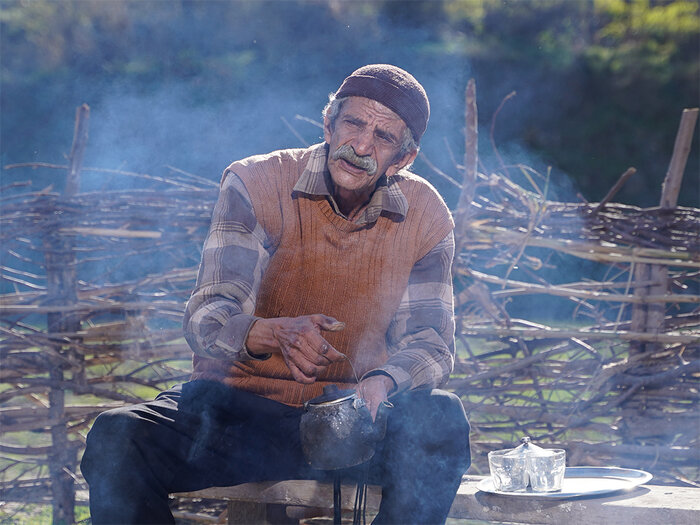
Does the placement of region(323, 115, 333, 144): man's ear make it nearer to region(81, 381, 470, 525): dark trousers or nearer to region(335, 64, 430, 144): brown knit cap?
region(335, 64, 430, 144): brown knit cap

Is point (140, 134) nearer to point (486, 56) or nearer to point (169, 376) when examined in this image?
point (169, 376)

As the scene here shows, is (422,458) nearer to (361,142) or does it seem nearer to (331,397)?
(331,397)

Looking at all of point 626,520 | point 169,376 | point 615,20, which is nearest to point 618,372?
point 626,520

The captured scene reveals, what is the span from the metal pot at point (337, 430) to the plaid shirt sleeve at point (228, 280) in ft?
0.97

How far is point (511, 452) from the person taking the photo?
104 inches

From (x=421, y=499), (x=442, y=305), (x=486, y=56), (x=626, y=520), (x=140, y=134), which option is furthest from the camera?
(x=486, y=56)

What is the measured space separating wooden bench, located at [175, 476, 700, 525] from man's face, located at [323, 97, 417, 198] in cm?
107

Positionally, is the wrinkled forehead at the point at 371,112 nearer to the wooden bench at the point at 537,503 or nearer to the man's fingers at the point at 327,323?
the man's fingers at the point at 327,323

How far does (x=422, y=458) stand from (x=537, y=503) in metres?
0.48

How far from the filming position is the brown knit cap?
2.78m

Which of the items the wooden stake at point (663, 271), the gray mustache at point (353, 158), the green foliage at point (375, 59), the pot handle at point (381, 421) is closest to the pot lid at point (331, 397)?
the pot handle at point (381, 421)

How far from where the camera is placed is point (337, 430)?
2.26m

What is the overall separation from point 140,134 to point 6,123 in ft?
11.3

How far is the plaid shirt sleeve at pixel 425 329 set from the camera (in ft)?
8.73
